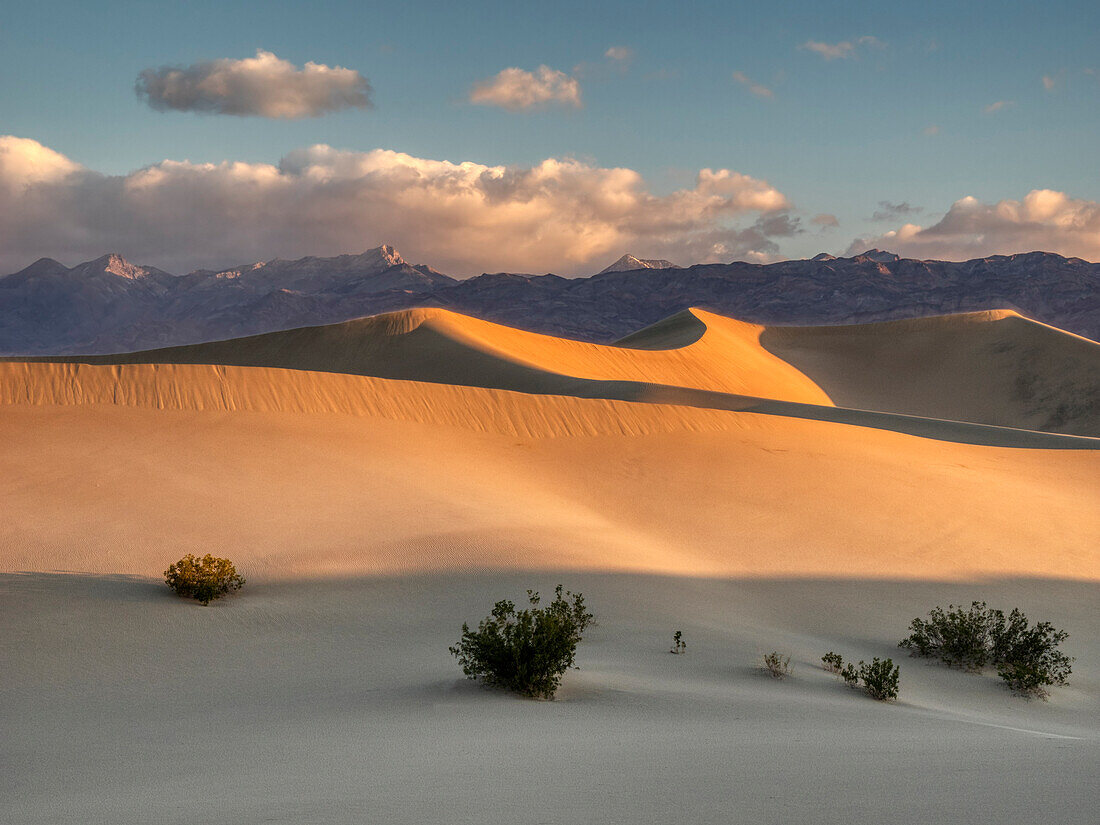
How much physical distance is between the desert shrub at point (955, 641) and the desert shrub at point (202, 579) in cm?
726

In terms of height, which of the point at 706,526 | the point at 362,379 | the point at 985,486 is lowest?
the point at 706,526

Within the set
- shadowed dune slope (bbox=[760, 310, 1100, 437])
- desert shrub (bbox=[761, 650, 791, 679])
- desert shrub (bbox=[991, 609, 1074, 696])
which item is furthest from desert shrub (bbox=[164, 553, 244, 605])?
shadowed dune slope (bbox=[760, 310, 1100, 437])

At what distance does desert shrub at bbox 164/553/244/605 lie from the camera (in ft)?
28.0

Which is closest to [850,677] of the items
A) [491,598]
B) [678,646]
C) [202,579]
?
[678,646]

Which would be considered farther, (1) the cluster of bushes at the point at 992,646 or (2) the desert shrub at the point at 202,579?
(2) the desert shrub at the point at 202,579

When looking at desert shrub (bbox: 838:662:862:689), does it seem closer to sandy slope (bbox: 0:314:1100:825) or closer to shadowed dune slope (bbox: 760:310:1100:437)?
sandy slope (bbox: 0:314:1100:825)

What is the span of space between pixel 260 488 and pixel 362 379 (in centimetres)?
749

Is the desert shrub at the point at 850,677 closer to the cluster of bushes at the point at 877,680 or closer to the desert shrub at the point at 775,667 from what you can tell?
the cluster of bushes at the point at 877,680

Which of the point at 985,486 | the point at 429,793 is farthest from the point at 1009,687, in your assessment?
the point at 985,486

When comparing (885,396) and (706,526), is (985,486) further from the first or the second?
(885,396)

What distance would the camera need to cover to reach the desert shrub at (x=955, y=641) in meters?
8.53

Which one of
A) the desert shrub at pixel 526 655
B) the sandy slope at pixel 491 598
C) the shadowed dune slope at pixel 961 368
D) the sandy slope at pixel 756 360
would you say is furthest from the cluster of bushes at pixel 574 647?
the shadowed dune slope at pixel 961 368

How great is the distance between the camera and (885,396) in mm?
55656

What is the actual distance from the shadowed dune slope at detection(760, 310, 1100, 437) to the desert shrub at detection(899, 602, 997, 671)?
148 ft
